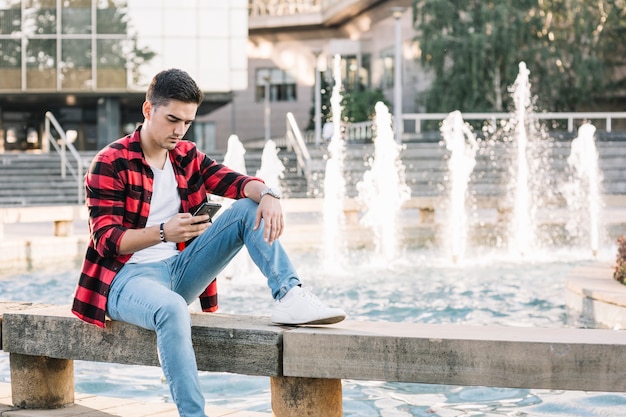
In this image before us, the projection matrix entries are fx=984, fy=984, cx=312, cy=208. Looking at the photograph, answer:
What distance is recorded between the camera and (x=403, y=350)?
3332mm

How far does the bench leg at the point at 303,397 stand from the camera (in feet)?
11.5

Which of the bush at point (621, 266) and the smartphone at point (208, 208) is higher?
the smartphone at point (208, 208)

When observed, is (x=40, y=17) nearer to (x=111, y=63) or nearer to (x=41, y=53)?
(x=41, y=53)

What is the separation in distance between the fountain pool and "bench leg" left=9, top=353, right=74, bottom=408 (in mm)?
1109

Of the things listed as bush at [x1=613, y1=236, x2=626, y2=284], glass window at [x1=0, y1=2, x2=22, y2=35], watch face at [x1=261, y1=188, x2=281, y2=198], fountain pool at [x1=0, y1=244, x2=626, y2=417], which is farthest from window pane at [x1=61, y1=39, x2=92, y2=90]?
watch face at [x1=261, y1=188, x2=281, y2=198]

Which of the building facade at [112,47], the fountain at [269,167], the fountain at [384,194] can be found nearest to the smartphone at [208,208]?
the fountain at [384,194]

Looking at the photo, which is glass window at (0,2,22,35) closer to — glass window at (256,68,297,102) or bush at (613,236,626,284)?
glass window at (256,68,297,102)

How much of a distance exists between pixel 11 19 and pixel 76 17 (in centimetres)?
216

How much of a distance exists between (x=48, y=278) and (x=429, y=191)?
1317 cm

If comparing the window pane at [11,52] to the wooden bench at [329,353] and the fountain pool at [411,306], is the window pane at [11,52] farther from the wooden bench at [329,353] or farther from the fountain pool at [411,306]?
the wooden bench at [329,353]

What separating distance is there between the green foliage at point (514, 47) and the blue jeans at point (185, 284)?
26.5m

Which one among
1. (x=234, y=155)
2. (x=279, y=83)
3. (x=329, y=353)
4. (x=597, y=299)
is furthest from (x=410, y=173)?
(x=279, y=83)

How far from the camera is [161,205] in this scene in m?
4.00

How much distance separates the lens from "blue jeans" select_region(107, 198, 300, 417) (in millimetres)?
3396
